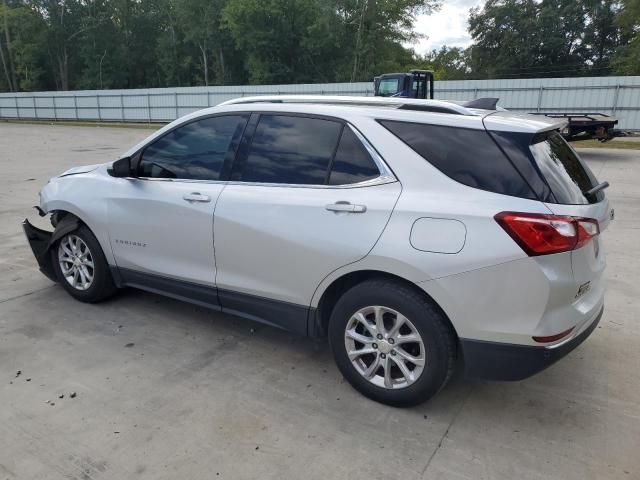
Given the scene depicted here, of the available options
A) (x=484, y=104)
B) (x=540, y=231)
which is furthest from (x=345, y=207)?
(x=484, y=104)

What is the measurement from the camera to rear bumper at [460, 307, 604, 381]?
2.53 meters

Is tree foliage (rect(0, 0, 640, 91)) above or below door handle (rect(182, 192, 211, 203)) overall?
above

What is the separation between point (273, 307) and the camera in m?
3.29

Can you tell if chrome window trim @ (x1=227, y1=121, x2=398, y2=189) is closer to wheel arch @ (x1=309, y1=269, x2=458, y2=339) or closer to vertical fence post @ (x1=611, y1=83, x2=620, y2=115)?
Result: wheel arch @ (x1=309, y1=269, x2=458, y2=339)

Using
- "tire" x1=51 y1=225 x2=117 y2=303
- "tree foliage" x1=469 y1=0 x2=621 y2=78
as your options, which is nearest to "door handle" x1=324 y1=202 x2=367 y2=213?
"tire" x1=51 y1=225 x2=117 y2=303

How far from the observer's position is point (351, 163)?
9.78 feet

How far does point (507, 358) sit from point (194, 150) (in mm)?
2525

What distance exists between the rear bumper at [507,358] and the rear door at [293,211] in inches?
30.7

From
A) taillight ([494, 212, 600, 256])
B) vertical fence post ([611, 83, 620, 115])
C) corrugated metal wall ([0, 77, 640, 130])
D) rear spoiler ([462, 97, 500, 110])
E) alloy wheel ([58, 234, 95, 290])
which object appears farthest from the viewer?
corrugated metal wall ([0, 77, 640, 130])

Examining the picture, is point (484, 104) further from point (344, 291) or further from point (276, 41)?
point (276, 41)

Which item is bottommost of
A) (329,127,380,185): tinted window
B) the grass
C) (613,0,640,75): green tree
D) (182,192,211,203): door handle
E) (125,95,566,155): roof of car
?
the grass

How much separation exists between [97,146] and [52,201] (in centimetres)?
1627

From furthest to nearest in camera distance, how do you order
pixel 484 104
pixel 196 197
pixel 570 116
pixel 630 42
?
pixel 630 42
pixel 570 116
pixel 196 197
pixel 484 104

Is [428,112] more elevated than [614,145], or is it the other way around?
[428,112]
